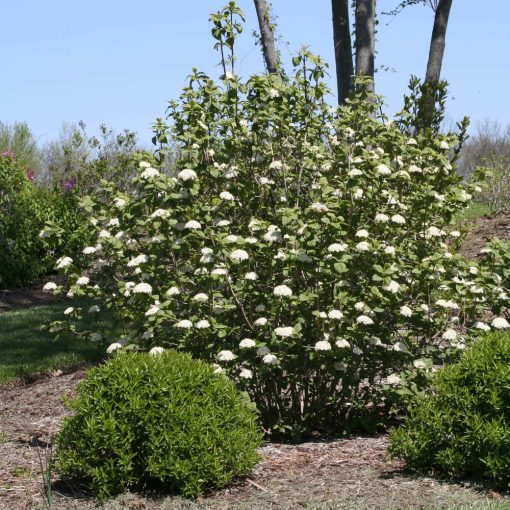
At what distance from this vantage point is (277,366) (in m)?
5.70

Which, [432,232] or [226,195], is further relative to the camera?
[432,232]

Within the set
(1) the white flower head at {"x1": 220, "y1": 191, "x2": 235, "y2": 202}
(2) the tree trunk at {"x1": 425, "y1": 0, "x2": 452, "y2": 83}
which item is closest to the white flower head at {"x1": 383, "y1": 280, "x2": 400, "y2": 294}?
(1) the white flower head at {"x1": 220, "y1": 191, "x2": 235, "y2": 202}

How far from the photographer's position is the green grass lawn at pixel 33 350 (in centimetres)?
886

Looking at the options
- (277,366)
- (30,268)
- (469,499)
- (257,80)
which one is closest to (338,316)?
(277,366)

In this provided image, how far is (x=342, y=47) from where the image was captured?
11.3 meters

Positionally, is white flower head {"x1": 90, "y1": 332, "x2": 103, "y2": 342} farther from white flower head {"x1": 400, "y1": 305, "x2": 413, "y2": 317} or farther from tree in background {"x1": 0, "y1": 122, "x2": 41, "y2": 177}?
tree in background {"x1": 0, "y1": 122, "x2": 41, "y2": 177}

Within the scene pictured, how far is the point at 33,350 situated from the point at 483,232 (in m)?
7.60

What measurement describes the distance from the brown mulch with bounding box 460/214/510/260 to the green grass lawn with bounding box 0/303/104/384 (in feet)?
18.3

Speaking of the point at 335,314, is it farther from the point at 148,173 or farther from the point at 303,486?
the point at 148,173

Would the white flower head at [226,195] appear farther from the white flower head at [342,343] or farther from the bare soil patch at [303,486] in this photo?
the bare soil patch at [303,486]

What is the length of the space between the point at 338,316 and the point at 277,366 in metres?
0.59

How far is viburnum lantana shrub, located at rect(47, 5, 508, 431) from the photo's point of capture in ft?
18.4

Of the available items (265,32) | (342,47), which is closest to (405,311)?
(342,47)

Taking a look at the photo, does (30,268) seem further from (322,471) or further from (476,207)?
(322,471)
